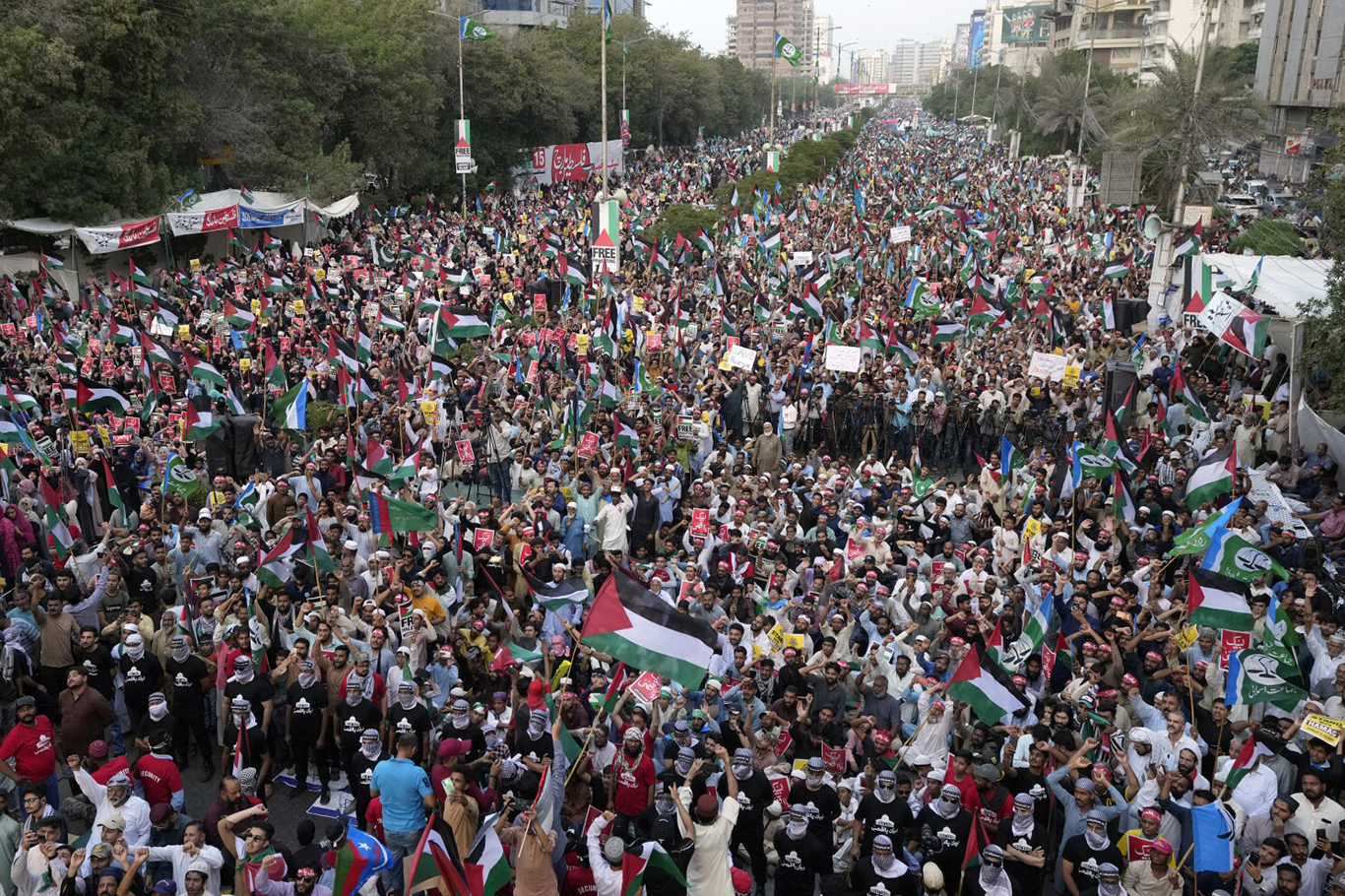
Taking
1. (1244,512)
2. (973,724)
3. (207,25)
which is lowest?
(973,724)

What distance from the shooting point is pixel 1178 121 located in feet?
130

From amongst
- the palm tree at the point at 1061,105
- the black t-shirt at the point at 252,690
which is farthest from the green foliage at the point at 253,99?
the palm tree at the point at 1061,105

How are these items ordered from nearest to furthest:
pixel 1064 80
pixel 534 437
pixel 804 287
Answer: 1. pixel 534 437
2. pixel 804 287
3. pixel 1064 80

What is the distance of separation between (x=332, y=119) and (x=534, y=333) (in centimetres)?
2715

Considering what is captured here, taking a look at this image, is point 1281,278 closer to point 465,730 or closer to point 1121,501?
point 1121,501

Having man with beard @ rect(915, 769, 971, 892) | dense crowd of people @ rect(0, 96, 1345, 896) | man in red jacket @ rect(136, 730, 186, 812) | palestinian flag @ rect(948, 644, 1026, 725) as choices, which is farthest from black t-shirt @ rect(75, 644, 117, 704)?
palestinian flag @ rect(948, 644, 1026, 725)

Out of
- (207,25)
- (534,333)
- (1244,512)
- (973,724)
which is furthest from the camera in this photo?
(207,25)

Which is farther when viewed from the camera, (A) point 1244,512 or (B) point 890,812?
(A) point 1244,512

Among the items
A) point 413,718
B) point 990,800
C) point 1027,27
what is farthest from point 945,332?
point 1027,27

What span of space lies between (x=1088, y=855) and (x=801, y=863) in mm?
1773

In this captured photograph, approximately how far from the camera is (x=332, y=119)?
1705 inches

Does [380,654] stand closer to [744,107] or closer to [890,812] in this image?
[890,812]

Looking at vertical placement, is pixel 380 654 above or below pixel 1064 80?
below

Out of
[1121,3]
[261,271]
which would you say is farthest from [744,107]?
[261,271]
